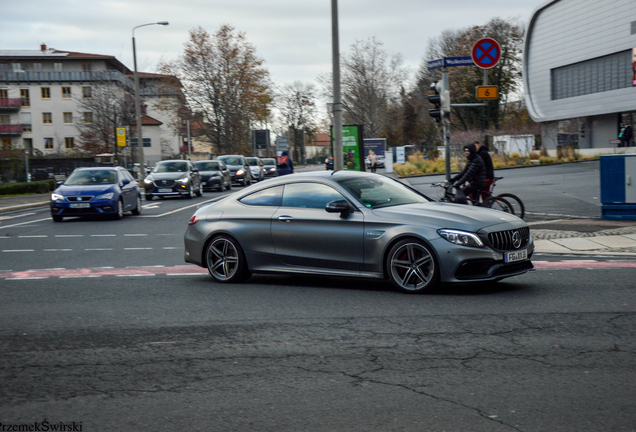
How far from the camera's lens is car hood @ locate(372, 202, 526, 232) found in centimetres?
789

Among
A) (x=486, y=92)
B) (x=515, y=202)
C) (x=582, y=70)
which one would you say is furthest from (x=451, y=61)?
(x=582, y=70)

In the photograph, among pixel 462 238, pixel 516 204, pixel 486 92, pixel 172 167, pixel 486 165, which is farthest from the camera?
pixel 172 167

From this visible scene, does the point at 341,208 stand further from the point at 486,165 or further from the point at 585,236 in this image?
the point at 486,165

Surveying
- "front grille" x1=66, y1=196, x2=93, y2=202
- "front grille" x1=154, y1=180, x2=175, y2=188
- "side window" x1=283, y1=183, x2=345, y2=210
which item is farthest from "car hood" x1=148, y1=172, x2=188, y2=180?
"side window" x1=283, y1=183, x2=345, y2=210

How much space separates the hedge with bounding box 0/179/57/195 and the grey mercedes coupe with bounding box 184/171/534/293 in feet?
97.5

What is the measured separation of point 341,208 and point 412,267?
3.56 ft

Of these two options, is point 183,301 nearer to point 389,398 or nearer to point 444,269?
point 444,269

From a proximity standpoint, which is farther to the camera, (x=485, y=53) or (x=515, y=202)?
(x=485, y=53)

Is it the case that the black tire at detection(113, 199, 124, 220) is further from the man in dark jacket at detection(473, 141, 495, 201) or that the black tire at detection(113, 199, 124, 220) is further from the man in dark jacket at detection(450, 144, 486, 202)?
the man in dark jacket at detection(473, 141, 495, 201)

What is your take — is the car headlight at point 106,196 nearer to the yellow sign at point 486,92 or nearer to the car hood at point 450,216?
the yellow sign at point 486,92

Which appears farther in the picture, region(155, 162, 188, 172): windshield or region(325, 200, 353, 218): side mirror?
region(155, 162, 188, 172): windshield

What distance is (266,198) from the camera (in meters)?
9.29

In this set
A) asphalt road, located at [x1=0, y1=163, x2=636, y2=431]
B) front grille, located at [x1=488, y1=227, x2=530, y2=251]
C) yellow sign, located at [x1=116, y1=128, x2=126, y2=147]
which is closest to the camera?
asphalt road, located at [x1=0, y1=163, x2=636, y2=431]

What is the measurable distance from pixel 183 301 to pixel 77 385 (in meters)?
3.20
